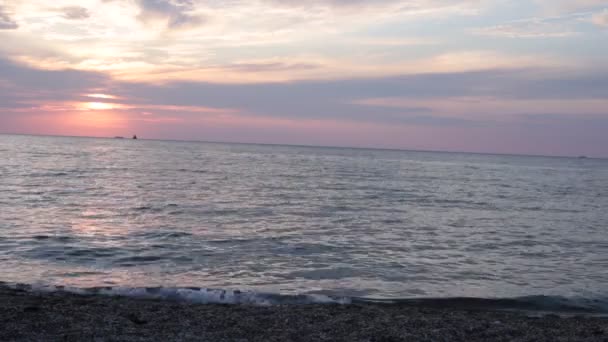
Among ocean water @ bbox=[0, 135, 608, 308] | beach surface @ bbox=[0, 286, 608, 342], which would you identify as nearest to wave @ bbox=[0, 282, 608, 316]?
ocean water @ bbox=[0, 135, 608, 308]

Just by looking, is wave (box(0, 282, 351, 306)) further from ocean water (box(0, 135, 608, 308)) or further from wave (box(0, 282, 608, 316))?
ocean water (box(0, 135, 608, 308))

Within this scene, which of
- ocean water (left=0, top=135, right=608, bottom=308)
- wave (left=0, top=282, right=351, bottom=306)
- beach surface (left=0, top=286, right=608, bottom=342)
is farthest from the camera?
ocean water (left=0, top=135, right=608, bottom=308)

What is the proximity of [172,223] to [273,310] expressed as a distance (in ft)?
46.2

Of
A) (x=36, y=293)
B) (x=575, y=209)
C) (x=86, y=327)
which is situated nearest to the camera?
(x=86, y=327)

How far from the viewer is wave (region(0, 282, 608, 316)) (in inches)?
503

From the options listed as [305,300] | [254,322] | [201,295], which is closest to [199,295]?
[201,295]

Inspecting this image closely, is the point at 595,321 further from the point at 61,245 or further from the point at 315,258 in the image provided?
the point at 61,245

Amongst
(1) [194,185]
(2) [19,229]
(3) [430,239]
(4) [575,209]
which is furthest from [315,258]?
(1) [194,185]

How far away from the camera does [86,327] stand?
378 inches

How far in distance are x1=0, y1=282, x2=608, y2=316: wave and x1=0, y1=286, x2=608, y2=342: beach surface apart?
1.70 ft

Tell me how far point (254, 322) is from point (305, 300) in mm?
2627

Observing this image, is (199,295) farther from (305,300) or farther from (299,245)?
(299,245)

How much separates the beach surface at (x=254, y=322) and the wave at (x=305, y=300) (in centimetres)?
52

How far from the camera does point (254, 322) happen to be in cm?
1050
